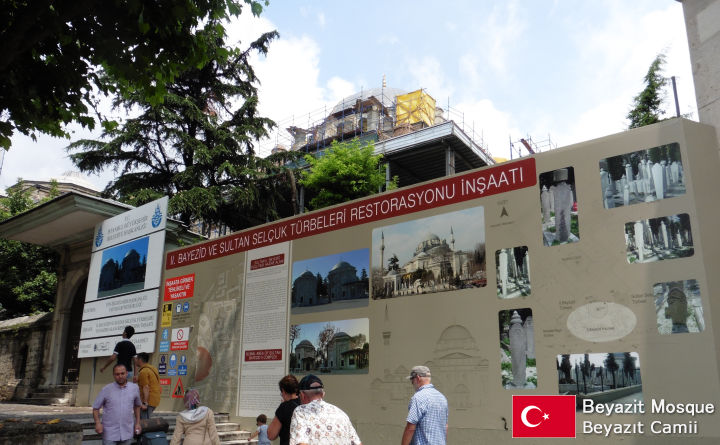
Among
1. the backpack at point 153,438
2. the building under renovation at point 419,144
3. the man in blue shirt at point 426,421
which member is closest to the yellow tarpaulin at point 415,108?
the building under renovation at point 419,144

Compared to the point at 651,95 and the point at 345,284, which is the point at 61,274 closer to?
the point at 345,284

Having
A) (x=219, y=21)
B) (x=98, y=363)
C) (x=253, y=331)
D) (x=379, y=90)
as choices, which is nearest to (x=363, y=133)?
(x=379, y=90)

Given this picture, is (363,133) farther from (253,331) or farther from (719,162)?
(719,162)

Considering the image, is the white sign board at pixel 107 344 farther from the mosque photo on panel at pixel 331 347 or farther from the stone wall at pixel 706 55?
the stone wall at pixel 706 55

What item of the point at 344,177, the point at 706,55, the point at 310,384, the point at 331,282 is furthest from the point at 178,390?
the point at 706,55

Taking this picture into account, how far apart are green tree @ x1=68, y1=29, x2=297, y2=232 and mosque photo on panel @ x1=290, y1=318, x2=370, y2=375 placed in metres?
10.6

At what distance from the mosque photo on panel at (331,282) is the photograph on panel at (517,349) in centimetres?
227

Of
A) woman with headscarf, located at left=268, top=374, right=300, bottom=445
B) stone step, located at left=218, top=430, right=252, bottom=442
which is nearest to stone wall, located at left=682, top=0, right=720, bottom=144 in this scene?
woman with headscarf, located at left=268, top=374, right=300, bottom=445

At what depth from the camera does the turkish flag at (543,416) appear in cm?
600

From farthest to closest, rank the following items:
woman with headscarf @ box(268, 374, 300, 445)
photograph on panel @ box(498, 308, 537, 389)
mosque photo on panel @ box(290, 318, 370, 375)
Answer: mosque photo on panel @ box(290, 318, 370, 375), photograph on panel @ box(498, 308, 537, 389), woman with headscarf @ box(268, 374, 300, 445)

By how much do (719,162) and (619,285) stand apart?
1637mm

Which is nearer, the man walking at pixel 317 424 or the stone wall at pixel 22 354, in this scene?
the man walking at pixel 317 424

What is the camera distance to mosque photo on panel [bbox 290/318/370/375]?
8164 millimetres

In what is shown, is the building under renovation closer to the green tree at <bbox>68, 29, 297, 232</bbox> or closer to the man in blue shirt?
the green tree at <bbox>68, 29, 297, 232</bbox>
